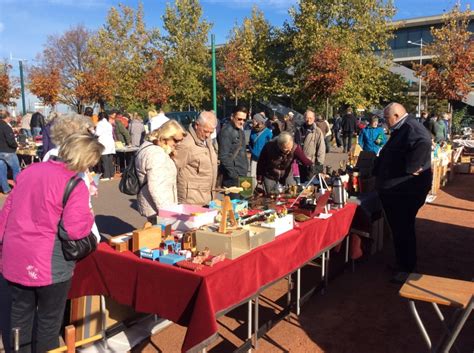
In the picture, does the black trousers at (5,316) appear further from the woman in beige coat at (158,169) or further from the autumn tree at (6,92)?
the autumn tree at (6,92)

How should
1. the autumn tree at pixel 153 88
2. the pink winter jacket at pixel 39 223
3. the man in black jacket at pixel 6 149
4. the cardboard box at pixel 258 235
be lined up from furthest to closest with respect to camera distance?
the autumn tree at pixel 153 88 < the man in black jacket at pixel 6 149 < the cardboard box at pixel 258 235 < the pink winter jacket at pixel 39 223

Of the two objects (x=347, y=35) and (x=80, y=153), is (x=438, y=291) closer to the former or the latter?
(x=80, y=153)

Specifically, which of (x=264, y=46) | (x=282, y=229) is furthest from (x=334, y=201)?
(x=264, y=46)

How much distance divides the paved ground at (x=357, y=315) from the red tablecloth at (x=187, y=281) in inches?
26.7

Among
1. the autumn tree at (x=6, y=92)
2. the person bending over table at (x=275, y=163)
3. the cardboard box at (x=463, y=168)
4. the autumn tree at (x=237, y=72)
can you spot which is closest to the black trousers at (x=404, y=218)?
the person bending over table at (x=275, y=163)

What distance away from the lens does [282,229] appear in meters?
3.30

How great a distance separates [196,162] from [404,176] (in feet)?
6.92

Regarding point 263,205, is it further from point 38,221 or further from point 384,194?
point 38,221

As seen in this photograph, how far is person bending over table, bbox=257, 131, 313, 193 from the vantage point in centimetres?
502

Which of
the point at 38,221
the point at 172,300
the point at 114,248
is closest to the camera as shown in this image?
the point at 38,221

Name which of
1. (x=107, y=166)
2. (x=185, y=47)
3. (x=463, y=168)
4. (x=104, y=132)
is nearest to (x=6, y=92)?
(x=185, y=47)

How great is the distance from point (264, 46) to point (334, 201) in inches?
979

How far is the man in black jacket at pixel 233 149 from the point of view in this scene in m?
5.19

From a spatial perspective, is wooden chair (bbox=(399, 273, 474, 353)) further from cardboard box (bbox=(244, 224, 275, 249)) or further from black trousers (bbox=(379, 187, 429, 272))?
black trousers (bbox=(379, 187, 429, 272))
